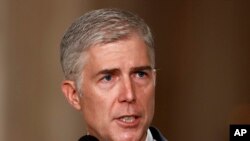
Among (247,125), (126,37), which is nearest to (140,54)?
(126,37)

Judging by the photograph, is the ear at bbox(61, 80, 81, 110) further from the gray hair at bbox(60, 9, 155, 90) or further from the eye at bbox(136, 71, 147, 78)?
the eye at bbox(136, 71, 147, 78)

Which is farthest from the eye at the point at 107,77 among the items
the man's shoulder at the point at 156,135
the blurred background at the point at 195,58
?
the blurred background at the point at 195,58

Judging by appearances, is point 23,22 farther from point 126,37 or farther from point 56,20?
point 126,37

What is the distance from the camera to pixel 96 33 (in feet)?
3.12

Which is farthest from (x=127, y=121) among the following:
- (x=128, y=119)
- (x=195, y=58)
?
(x=195, y=58)

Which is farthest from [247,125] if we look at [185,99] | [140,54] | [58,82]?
[140,54]

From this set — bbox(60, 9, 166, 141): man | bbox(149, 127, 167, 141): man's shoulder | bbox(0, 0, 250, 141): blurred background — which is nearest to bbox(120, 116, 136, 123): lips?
bbox(60, 9, 166, 141): man

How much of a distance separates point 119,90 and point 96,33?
11 centimetres

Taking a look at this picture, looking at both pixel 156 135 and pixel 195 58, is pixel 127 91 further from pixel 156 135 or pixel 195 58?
pixel 195 58

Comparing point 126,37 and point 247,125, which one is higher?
point 126,37

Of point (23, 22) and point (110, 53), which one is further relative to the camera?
point (23, 22)

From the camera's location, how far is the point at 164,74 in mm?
1583

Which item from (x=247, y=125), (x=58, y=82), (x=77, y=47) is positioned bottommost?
(x=247, y=125)

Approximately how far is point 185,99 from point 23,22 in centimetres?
52
